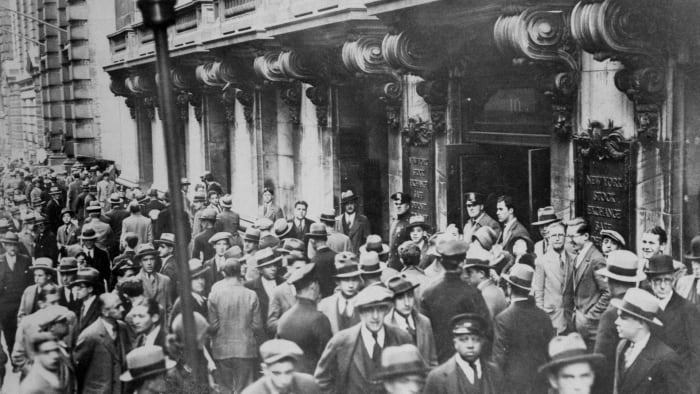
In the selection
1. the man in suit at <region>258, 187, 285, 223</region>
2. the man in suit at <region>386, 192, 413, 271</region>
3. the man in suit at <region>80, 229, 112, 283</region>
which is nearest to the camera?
the man in suit at <region>80, 229, 112, 283</region>

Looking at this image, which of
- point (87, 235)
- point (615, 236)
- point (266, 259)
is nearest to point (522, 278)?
point (615, 236)

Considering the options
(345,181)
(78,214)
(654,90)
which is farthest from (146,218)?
(654,90)

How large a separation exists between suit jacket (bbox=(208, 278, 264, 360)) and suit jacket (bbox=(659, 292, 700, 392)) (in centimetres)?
353

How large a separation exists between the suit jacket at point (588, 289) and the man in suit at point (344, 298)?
2.01 m

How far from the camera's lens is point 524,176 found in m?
12.9

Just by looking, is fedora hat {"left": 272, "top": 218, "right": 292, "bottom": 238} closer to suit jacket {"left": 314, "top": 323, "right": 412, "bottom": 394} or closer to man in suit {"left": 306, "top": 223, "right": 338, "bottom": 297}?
man in suit {"left": 306, "top": 223, "right": 338, "bottom": 297}

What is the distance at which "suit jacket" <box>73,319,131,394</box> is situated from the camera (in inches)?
288

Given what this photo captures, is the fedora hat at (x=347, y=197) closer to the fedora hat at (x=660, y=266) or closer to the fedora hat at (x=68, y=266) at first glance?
the fedora hat at (x=68, y=266)

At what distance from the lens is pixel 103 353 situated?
745 centimetres

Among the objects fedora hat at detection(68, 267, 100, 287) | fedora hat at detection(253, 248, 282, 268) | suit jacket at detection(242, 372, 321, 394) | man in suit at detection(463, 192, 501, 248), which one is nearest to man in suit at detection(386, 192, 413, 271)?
man in suit at detection(463, 192, 501, 248)

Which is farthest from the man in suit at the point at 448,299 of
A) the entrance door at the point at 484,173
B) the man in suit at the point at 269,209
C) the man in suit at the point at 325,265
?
the man in suit at the point at 269,209

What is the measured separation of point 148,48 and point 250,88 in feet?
14.6

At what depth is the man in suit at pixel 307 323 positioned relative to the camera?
737 cm

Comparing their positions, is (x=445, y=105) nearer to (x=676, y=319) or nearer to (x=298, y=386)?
(x=676, y=319)
